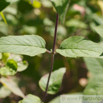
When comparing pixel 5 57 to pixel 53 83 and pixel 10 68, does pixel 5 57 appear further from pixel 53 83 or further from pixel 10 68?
pixel 53 83

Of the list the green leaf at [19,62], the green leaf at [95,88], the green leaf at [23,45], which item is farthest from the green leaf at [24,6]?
the green leaf at [95,88]

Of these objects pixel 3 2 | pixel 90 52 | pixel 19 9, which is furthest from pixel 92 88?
pixel 19 9

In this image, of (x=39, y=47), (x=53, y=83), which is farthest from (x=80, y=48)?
(x=53, y=83)

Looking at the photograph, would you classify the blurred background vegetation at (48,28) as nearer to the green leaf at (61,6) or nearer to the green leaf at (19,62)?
the green leaf at (19,62)

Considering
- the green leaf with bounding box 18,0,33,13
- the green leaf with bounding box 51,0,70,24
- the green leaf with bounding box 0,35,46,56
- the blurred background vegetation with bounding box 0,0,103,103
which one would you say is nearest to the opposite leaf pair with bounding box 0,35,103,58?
the green leaf with bounding box 0,35,46,56

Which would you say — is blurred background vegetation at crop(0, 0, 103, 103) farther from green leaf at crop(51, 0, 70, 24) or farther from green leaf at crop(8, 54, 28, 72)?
green leaf at crop(51, 0, 70, 24)

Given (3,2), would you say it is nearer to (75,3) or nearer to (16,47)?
(16,47)
